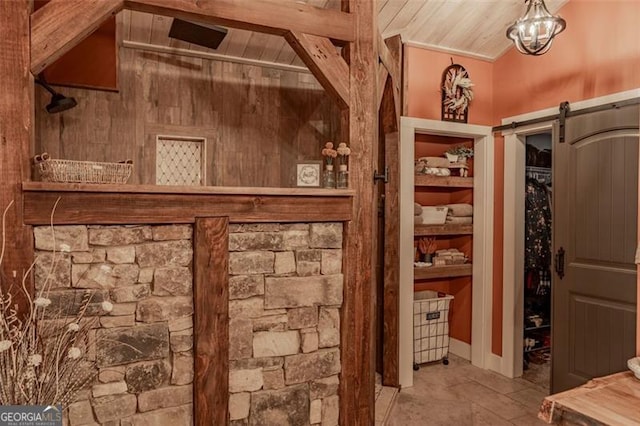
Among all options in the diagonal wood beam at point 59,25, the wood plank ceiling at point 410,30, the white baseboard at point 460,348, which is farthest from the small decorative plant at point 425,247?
the diagonal wood beam at point 59,25

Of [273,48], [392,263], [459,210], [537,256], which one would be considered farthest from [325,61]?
[537,256]

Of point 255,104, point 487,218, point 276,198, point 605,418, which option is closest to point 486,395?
point 487,218

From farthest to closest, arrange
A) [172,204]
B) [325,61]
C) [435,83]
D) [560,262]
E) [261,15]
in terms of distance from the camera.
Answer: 1. [435,83]
2. [560,262]
3. [325,61]
4. [261,15]
5. [172,204]

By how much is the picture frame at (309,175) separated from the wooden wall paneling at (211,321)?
2.62 ft

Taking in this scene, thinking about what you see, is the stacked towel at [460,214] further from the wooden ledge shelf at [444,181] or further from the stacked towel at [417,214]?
the stacked towel at [417,214]

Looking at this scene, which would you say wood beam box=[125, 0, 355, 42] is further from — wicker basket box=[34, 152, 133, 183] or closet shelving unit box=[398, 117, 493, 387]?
closet shelving unit box=[398, 117, 493, 387]

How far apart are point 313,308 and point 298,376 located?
36 cm

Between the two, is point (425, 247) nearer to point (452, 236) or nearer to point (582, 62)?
point (452, 236)

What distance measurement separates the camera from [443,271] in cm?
398

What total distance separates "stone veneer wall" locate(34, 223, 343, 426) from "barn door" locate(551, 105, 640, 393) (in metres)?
2.05

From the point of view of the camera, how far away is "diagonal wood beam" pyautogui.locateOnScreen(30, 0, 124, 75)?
1819 millimetres

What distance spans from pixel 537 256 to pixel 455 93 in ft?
6.03

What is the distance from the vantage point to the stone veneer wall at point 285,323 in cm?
213

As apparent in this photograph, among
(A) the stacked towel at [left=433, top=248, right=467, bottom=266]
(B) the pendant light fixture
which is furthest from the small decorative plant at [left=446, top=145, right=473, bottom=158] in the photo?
(B) the pendant light fixture
